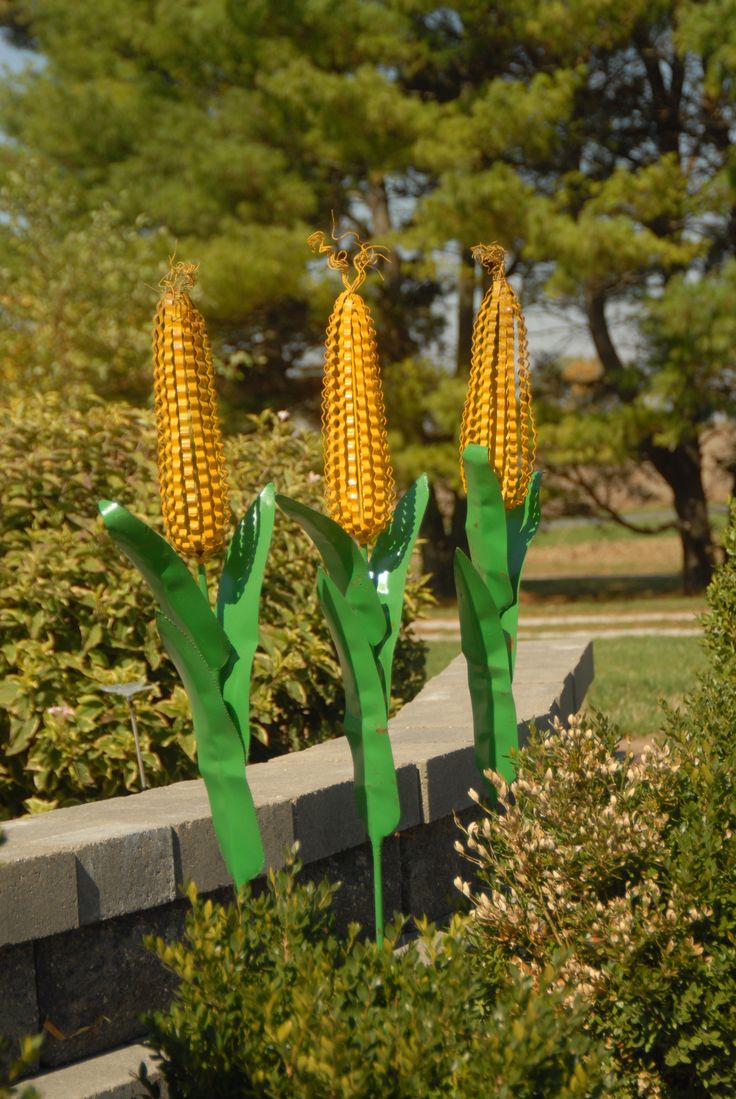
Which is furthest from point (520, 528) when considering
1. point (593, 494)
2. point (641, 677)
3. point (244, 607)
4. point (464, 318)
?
point (464, 318)

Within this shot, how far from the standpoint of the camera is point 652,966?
2.58 m

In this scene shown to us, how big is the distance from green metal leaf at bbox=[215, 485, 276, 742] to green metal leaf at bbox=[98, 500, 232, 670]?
0.05 metres

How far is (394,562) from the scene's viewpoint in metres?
2.85

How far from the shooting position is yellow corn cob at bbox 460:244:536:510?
9.82ft

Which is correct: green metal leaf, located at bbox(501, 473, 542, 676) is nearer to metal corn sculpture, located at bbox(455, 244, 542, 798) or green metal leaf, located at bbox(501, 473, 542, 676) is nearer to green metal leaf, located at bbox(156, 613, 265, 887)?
metal corn sculpture, located at bbox(455, 244, 542, 798)

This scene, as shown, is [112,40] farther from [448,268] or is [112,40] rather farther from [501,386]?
[501,386]

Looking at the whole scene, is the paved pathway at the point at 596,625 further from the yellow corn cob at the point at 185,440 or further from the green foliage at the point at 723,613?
the yellow corn cob at the point at 185,440

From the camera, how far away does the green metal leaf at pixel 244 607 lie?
104 inches

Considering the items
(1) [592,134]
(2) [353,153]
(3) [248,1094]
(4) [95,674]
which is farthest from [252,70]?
(3) [248,1094]

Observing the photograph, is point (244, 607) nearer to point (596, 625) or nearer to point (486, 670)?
point (486, 670)

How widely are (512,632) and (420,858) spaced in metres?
0.83

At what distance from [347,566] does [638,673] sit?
6.68 m

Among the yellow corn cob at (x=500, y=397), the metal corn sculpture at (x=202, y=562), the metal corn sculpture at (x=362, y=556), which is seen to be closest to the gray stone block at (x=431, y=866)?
the metal corn sculpture at (x=362, y=556)

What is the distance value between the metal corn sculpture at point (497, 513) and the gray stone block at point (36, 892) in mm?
1017
